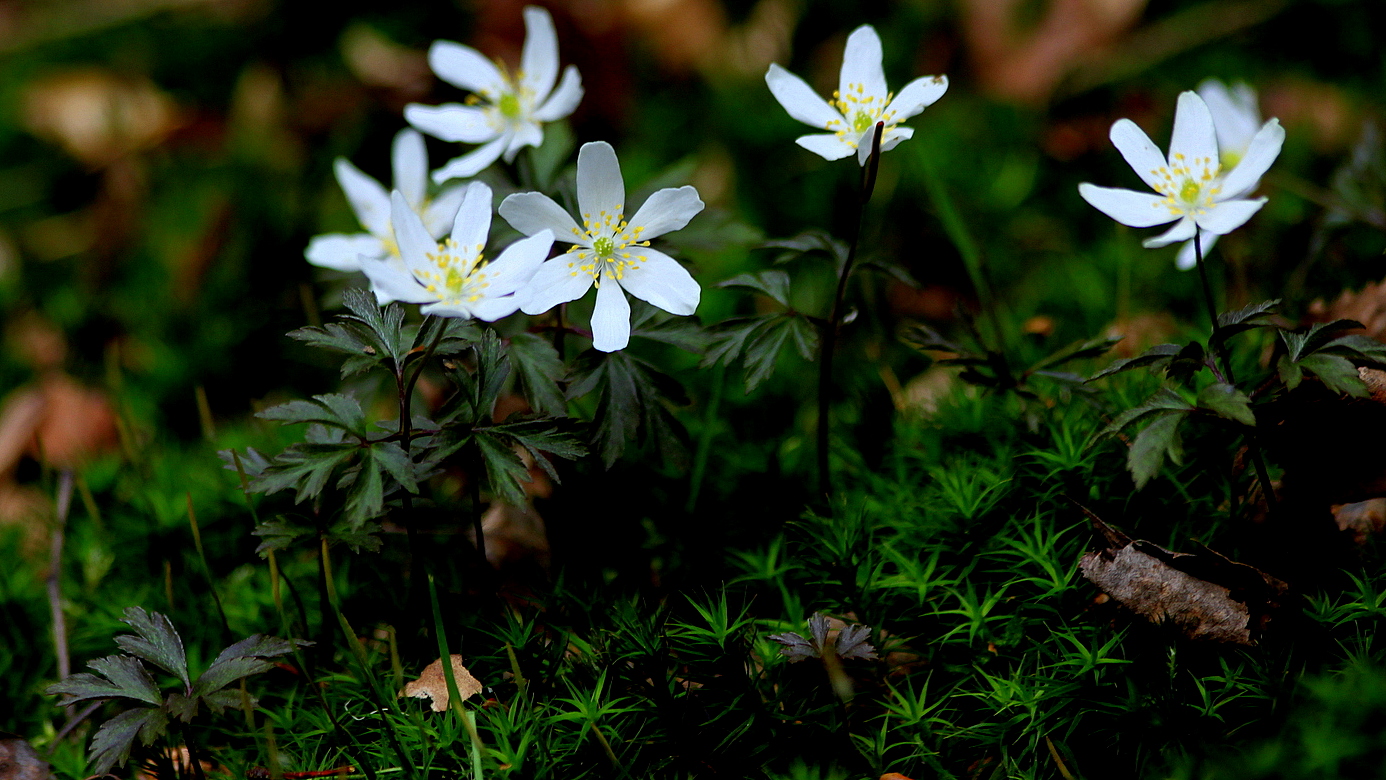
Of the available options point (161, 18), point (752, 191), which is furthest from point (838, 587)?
point (161, 18)

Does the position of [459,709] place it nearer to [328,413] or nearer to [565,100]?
[328,413]

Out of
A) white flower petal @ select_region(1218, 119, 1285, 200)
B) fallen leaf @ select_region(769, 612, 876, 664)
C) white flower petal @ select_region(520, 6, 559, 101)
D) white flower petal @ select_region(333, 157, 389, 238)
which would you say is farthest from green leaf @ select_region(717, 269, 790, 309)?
white flower petal @ select_region(333, 157, 389, 238)

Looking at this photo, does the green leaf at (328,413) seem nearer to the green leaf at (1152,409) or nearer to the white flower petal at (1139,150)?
the green leaf at (1152,409)

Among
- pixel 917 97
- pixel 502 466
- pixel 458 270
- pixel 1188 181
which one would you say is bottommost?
pixel 502 466

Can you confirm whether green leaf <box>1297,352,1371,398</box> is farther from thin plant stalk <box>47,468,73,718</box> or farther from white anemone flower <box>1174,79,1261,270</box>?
thin plant stalk <box>47,468,73,718</box>

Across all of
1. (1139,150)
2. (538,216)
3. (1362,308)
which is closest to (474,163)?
(538,216)

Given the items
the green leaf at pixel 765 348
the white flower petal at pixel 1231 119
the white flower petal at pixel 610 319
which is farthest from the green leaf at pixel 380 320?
the white flower petal at pixel 1231 119
